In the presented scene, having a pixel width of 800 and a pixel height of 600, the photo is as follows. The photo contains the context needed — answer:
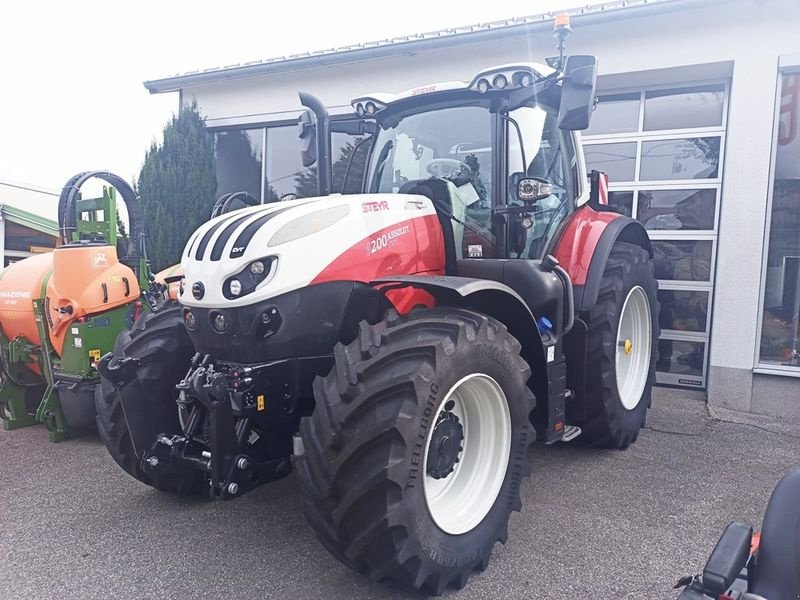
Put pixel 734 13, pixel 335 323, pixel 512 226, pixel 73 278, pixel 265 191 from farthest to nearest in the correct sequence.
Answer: pixel 265 191 → pixel 734 13 → pixel 73 278 → pixel 512 226 → pixel 335 323

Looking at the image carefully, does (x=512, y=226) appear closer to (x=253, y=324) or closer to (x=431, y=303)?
(x=431, y=303)

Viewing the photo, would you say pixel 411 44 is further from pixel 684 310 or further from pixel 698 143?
pixel 684 310

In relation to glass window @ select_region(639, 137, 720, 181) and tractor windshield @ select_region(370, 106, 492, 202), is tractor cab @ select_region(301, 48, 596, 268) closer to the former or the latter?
tractor windshield @ select_region(370, 106, 492, 202)

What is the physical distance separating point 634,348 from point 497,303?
7.41 ft

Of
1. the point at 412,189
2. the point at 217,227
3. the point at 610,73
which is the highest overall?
the point at 610,73

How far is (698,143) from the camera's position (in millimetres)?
6453

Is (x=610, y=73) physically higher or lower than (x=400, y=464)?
higher

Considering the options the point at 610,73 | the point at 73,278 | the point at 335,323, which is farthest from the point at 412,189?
the point at 610,73

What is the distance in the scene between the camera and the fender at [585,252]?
3.97 meters

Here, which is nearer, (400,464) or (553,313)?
(400,464)

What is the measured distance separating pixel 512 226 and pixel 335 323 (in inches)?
49.8

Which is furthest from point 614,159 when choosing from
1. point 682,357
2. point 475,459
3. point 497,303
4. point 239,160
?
point 239,160

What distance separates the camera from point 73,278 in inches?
193

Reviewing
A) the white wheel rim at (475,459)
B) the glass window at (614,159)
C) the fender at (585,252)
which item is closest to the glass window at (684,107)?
the glass window at (614,159)
